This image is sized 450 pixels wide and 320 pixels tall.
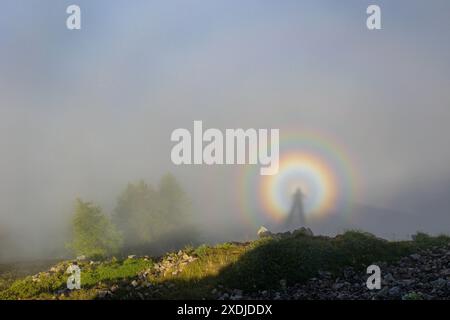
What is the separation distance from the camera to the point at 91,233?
274 ft

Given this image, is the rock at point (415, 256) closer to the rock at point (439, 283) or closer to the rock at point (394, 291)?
the rock at point (439, 283)

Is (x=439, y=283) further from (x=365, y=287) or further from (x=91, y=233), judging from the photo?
(x=91, y=233)

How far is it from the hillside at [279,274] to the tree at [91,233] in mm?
52297

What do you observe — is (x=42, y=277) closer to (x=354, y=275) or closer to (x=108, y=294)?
(x=108, y=294)

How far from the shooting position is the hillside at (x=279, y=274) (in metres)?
23.2

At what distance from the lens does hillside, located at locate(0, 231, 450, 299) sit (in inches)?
914

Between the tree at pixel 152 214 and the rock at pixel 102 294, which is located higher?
the rock at pixel 102 294

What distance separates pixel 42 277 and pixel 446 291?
23398 millimetres

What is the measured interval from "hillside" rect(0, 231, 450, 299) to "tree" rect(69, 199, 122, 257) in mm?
52297

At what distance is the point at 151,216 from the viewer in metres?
103

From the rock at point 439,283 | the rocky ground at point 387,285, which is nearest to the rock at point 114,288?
the rocky ground at point 387,285

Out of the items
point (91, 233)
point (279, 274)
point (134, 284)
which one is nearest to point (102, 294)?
point (134, 284)

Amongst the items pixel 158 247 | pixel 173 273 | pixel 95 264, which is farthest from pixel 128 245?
pixel 173 273

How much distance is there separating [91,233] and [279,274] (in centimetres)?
6374
